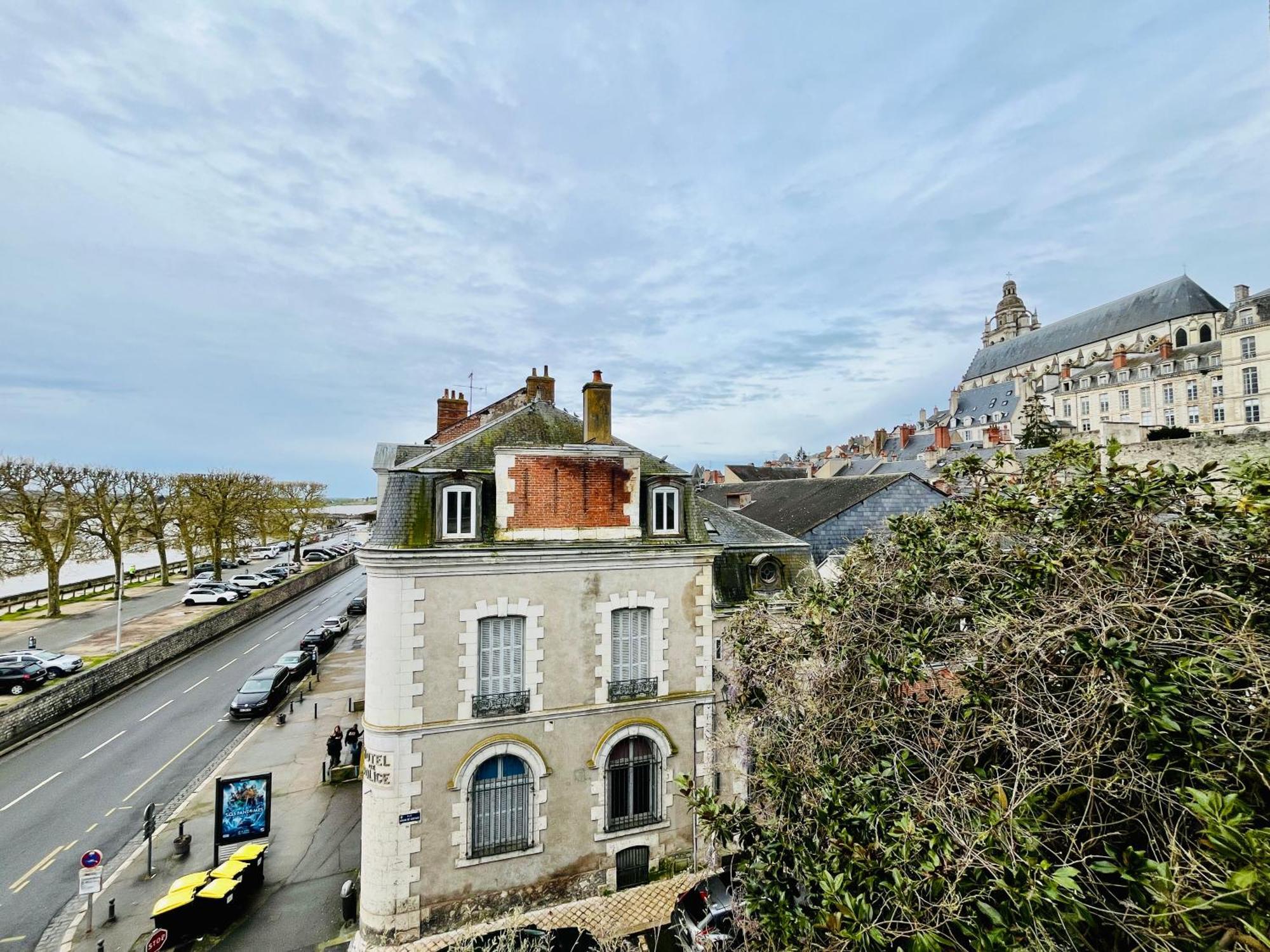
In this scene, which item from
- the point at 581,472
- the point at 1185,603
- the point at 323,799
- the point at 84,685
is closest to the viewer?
the point at 1185,603

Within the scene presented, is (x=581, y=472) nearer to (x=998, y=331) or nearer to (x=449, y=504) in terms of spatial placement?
(x=449, y=504)

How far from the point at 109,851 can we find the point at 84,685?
1190cm

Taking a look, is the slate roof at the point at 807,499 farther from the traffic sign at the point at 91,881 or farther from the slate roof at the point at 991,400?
the slate roof at the point at 991,400

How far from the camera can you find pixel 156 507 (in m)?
40.0

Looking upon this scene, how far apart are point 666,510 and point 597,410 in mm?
2669

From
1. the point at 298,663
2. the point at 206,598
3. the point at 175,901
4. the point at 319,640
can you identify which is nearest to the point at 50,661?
the point at 298,663

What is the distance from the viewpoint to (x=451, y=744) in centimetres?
1070

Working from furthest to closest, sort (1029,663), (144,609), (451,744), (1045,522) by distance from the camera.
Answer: (144,609) → (451,744) → (1045,522) → (1029,663)

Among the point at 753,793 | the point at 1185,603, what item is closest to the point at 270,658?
the point at 753,793

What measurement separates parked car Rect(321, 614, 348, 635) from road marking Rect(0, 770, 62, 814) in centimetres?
1546

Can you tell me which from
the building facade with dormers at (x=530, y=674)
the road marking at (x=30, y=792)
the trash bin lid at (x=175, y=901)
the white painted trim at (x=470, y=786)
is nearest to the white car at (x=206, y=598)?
the road marking at (x=30, y=792)

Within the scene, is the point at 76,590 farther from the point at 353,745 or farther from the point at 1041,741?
the point at 1041,741

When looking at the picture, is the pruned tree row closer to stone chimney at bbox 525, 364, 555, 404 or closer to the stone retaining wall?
the stone retaining wall

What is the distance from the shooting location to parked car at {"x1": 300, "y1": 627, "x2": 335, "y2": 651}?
2920 centimetres
